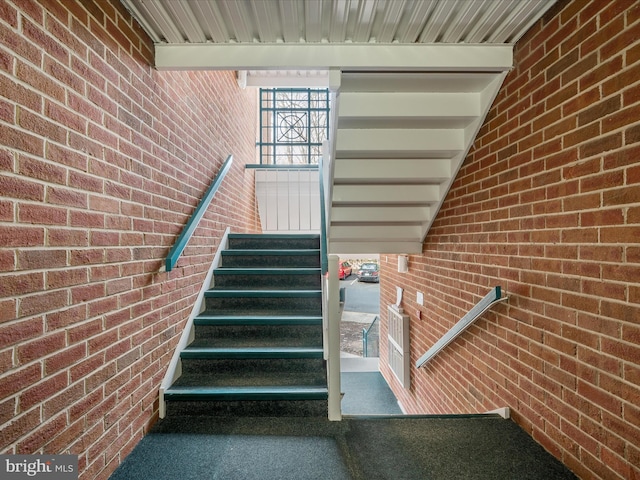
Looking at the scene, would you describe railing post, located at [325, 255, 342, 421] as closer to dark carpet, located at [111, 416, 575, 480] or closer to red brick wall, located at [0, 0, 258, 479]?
dark carpet, located at [111, 416, 575, 480]

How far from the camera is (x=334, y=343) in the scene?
185cm

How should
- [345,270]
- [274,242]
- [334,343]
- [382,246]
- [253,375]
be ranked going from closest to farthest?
[334,343], [253,375], [382,246], [274,242], [345,270]

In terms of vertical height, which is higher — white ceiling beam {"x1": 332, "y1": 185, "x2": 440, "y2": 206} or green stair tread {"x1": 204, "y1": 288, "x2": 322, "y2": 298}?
white ceiling beam {"x1": 332, "y1": 185, "x2": 440, "y2": 206}

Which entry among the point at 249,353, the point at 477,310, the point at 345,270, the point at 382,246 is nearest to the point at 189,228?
the point at 249,353

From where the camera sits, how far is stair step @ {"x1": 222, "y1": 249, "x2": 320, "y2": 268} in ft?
10.8

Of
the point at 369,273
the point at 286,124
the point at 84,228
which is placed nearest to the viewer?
the point at 84,228

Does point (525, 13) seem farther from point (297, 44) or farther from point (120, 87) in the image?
point (120, 87)

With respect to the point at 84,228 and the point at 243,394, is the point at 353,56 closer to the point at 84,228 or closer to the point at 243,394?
the point at 84,228

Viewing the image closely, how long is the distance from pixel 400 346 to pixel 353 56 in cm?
304

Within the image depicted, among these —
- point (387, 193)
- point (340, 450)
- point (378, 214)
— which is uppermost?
point (387, 193)

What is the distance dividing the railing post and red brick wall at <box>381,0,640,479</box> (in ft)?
3.13

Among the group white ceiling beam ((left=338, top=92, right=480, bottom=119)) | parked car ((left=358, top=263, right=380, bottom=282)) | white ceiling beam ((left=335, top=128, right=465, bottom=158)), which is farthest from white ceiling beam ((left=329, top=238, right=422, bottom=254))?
parked car ((left=358, top=263, right=380, bottom=282))

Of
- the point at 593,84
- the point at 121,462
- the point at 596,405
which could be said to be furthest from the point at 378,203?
the point at 121,462

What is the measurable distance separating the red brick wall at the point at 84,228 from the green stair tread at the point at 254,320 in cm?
31
